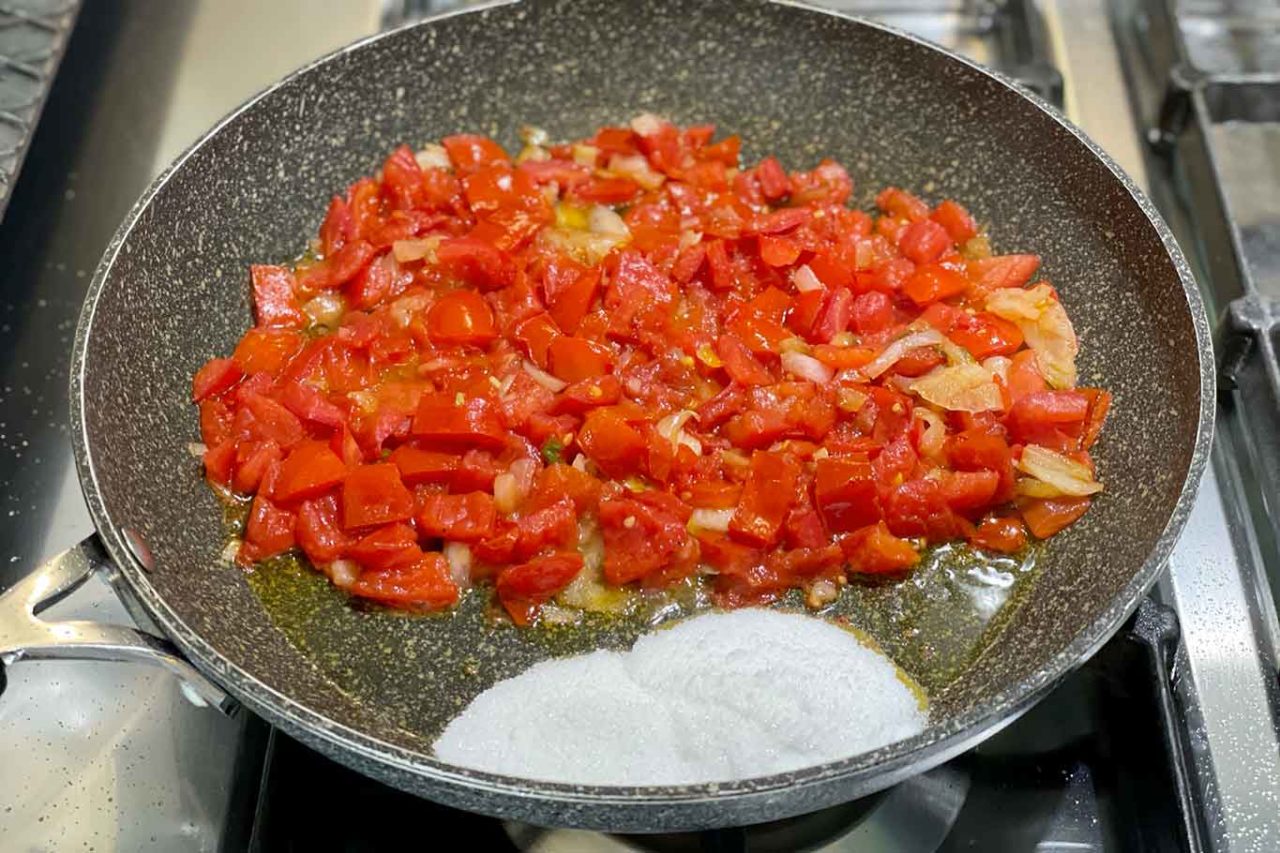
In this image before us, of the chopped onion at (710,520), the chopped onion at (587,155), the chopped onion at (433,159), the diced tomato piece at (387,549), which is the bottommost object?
the chopped onion at (710,520)

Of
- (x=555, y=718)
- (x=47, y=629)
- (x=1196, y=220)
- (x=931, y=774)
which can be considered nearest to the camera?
(x=47, y=629)

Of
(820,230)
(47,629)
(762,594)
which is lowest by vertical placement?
(762,594)

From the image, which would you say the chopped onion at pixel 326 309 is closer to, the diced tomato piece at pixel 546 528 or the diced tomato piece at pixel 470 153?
the diced tomato piece at pixel 470 153

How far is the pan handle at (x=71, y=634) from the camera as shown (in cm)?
118

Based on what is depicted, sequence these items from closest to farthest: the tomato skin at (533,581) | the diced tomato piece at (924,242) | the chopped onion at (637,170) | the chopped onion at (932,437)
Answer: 1. the tomato skin at (533,581)
2. the chopped onion at (932,437)
3. the diced tomato piece at (924,242)
4. the chopped onion at (637,170)

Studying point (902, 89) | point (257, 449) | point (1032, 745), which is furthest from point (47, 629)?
point (902, 89)

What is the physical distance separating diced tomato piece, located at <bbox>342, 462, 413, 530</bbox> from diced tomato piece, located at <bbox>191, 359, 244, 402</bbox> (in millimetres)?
277

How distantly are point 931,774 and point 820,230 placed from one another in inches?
33.0

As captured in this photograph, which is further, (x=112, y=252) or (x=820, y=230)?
(x=820, y=230)

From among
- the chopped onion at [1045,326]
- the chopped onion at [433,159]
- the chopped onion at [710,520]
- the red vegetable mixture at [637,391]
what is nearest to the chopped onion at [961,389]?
the red vegetable mixture at [637,391]

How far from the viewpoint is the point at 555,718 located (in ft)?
4.28

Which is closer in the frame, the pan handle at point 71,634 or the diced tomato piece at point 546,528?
the pan handle at point 71,634

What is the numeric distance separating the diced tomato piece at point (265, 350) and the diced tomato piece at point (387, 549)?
0.35 meters

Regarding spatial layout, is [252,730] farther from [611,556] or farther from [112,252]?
[112,252]
